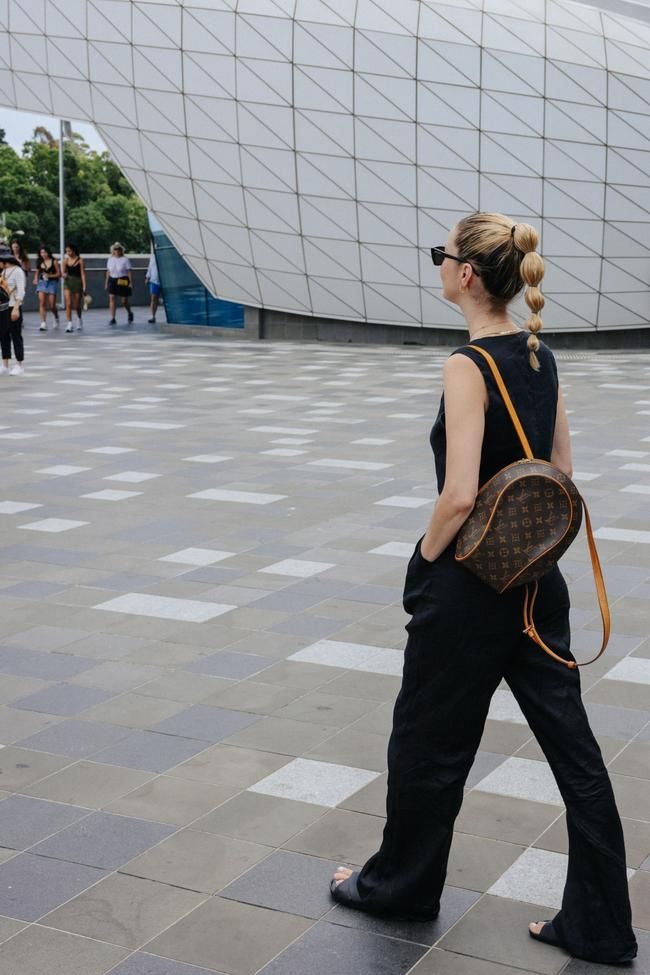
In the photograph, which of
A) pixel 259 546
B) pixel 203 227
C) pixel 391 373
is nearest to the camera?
pixel 259 546

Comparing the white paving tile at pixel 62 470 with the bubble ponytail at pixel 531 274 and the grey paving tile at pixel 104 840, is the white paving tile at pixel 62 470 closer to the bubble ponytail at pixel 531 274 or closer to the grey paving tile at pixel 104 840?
the grey paving tile at pixel 104 840

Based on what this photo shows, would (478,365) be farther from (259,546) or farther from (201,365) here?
(201,365)

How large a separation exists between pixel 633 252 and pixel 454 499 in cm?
2085

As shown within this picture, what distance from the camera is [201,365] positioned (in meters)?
20.2

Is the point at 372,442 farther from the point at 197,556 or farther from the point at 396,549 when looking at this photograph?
the point at 197,556

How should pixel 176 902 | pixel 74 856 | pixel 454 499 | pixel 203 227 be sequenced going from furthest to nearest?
pixel 203 227
pixel 74 856
pixel 176 902
pixel 454 499

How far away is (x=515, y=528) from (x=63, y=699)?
2748 millimetres

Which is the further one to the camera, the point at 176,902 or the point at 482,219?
the point at 176,902

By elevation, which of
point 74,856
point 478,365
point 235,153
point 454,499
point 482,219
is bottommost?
point 74,856

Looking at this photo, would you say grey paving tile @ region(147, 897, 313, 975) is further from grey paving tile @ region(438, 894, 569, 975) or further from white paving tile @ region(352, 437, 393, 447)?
white paving tile @ region(352, 437, 393, 447)

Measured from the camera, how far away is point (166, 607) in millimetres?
6785

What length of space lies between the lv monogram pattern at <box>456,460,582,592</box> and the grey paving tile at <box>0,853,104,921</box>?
4.91 feet

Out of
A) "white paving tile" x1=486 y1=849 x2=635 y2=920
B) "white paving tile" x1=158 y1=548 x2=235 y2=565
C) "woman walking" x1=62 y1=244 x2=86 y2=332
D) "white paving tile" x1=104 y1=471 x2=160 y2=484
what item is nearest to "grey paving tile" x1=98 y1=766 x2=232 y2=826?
"white paving tile" x1=486 y1=849 x2=635 y2=920

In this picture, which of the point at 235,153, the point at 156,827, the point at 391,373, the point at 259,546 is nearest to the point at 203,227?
the point at 235,153
